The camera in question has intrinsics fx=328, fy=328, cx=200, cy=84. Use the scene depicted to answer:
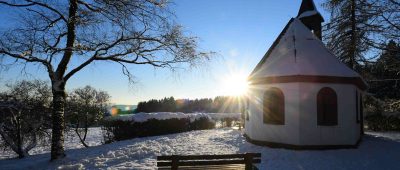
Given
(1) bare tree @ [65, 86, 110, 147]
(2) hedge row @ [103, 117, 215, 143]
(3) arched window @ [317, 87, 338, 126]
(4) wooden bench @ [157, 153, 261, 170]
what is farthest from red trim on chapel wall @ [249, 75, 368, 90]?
(1) bare tree @ [65, 86, 110, 147]

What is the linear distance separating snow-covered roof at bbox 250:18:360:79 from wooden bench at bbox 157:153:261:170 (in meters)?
8.75

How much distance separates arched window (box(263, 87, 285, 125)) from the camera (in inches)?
624

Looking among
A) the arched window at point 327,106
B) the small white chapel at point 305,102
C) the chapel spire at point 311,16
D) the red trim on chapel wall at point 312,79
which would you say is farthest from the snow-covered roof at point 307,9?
the arched window at point 327,106

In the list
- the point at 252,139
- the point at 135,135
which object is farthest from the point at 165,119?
the point at 252,139

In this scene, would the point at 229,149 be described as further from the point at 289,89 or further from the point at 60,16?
the point at 60,16

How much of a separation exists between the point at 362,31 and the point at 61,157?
14711 mm

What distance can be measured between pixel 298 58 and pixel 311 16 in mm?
6659

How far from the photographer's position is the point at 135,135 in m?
24.0

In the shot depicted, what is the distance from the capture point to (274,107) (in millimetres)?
16172

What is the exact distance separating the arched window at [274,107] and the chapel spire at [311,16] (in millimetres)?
7467

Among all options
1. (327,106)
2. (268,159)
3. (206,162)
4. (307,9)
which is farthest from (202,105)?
(206,162)

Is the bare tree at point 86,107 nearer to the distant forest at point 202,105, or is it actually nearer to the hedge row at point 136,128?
the hedge row at point 136,128

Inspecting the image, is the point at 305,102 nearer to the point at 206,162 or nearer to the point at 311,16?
the point at 311,16

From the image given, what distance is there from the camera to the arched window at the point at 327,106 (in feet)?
50.5
